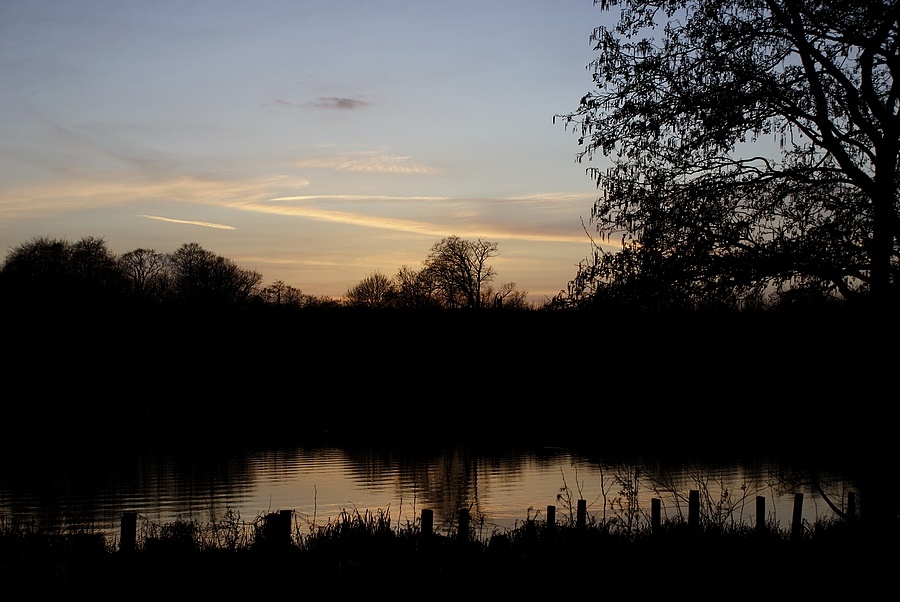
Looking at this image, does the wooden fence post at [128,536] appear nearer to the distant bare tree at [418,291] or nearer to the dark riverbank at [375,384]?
the dark riverbank at [375,384]

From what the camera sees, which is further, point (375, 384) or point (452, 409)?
point (375, 384)

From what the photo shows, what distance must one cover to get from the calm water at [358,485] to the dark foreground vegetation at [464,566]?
8322 millimetres

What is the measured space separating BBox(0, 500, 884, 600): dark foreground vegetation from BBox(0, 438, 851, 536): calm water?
8.32m

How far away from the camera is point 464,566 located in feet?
36.4

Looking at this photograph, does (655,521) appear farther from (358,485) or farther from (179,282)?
(179,282)

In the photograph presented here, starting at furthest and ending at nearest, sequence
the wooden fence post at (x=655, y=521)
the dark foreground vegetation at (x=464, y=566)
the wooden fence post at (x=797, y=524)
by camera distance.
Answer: the wooden fence post at (x=797, y=524) → the wooden fence post at (x=655, y=521) → the dark foreground vegetation at (x=464, y=566)

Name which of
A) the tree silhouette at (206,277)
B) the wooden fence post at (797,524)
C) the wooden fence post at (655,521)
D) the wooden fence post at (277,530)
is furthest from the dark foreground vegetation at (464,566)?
the tree silhouette at (206,277)

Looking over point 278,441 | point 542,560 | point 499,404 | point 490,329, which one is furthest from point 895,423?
point 490,329

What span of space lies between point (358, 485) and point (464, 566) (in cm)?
2211

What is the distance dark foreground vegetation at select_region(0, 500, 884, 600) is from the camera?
32.6 ft

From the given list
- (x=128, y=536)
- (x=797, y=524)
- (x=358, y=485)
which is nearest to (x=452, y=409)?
(x=358, y=485)

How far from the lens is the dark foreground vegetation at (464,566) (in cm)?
993

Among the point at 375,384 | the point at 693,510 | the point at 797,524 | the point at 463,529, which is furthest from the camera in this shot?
the point at 375,384

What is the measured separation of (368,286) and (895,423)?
337 ft
